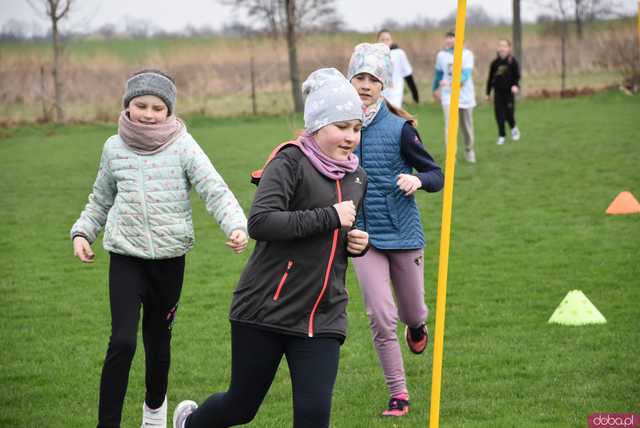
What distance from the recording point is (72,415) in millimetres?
5742

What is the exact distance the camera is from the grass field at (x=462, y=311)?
5.86 meters

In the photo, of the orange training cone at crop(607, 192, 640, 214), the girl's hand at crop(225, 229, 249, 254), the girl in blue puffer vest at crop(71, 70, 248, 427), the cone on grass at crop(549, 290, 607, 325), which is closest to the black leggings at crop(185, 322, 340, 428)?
the girl's hand at crop(225, 229, 249, 254)

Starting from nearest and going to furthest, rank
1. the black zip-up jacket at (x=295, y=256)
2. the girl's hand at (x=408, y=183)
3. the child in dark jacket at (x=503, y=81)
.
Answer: the black zip-up jacket at (x=295, y=256) < the girl's hand at (x=408, y=183) < the child in dark jacket at (x=503, y=81)

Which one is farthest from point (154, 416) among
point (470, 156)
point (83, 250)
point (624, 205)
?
point (470, 156)

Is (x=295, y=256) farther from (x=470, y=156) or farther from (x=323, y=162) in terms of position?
(x=470, y=156)

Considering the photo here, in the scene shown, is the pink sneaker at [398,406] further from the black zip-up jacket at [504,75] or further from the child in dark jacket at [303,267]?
the black zip-up jacket at [504,75]

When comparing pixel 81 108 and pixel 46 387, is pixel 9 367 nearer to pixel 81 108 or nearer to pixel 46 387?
pixel 46 387

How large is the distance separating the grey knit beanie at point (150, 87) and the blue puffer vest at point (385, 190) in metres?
1.09

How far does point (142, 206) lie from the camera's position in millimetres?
4922

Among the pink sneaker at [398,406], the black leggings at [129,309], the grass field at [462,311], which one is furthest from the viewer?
the grass field at [462,311]

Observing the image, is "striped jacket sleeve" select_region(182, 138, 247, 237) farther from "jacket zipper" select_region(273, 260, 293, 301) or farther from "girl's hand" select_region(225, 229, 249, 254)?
"jacket zipper" select_region(273, 260, 293, 301)

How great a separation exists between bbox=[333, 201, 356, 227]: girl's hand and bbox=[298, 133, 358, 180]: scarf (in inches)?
5.8

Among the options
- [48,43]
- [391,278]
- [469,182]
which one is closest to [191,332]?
[391,278]

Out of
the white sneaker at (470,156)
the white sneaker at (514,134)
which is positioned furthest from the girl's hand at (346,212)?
the white sneaker at (514,134)
